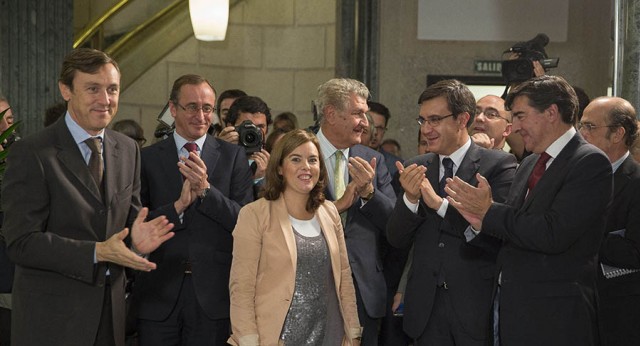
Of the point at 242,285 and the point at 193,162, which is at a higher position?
the point at 193,162

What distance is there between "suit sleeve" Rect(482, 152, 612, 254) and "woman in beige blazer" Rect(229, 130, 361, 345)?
0.93 m

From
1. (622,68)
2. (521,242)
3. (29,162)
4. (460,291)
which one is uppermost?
(622,68)

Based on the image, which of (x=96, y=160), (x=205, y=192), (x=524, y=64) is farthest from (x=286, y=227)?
(x=524, y=64)

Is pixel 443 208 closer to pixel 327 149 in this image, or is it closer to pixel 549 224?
pixel 549 224

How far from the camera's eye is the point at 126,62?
9094 millimetres

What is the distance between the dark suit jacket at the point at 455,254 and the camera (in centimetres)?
433

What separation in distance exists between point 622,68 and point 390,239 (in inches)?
62.4

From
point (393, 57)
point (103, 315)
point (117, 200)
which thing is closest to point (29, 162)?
point (117, 200)

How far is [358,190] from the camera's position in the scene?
4762 millimetres

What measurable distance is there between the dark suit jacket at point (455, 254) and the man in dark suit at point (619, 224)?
432 mm

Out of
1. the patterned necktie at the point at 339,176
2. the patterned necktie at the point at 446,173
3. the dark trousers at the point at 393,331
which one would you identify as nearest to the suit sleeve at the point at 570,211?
the patterned necktie at the point at 446,173

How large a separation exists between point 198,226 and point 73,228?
100 centimetres

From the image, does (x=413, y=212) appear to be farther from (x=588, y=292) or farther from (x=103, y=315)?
(x=103, y=315)

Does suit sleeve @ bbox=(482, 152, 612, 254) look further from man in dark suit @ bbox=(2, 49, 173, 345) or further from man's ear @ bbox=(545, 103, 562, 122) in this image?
man in dark suit @ bbox=(2, 49, 173, 345)
